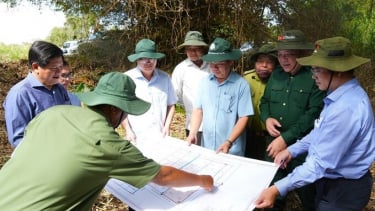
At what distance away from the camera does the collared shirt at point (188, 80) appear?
375cm

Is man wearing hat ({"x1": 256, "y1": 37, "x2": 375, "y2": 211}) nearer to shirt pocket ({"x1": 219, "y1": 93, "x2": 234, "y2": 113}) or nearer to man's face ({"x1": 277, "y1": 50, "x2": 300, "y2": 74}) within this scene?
man's face ({"x1": 277, "y1": 50, "x2": 300, "y2": 74})

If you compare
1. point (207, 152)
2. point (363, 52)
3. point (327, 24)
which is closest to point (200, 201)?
point (207, 152)

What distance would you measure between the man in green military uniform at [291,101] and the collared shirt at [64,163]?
1.43 meters

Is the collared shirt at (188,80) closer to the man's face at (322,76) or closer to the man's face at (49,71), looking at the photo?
the man's face at (49,71)

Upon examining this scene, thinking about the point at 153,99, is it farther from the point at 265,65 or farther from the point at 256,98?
the point at 265,65

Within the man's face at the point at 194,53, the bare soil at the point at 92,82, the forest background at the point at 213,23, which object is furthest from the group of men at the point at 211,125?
the forest background at the point at 213,23

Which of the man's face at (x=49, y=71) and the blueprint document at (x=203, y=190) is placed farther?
the man's face at (x=49, y=71)

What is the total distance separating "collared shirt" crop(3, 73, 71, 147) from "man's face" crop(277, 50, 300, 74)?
1.78 meters

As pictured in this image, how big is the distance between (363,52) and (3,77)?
30.6ft

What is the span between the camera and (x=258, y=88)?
329 centimetres

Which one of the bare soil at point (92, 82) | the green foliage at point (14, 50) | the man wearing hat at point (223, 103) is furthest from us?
the green foliage at point (14, 50)

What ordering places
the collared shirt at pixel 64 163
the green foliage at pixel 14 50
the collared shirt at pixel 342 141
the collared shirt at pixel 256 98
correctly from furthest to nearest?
the green foliage at pixel 14 50
the collared shirt at pixel 256 98
the collared shirt at pixel 342 141
the collared shirt at pixel 64 163

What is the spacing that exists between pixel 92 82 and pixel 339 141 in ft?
26.4

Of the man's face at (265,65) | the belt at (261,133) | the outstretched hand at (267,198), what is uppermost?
the man's face at (265,65)
